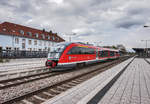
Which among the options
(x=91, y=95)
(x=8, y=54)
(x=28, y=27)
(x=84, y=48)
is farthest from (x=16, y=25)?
(x=91, y=95)

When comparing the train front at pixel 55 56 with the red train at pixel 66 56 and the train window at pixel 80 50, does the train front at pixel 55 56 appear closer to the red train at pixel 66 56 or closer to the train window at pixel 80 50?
the red train at pixel 66 56

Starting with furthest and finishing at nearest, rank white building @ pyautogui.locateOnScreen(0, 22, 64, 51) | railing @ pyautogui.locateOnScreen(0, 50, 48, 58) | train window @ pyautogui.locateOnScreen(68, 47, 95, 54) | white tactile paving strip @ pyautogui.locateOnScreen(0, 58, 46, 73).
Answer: white building @ pyautogui.locateOnScreen(0, 22, 64, 51), railing @ pyautogui.locateOnScreen(0, 50, 48, 58), train window @ pyautogui.locateOnScreen(68, 47, 95, 54), white tactile paving strip @ pyautogui.locateOnScreen(0, 58, 46, 73)

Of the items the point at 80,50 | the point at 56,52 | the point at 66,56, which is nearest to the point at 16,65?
the point at 56,52

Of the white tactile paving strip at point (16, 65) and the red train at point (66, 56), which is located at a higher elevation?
the red train at point (66, 56)

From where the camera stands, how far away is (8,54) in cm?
1694

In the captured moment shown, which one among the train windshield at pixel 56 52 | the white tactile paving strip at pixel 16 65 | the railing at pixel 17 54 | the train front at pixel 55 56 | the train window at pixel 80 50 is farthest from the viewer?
the railing at pixel 17 54

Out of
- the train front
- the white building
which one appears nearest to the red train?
the train front

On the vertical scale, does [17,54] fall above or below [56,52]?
below

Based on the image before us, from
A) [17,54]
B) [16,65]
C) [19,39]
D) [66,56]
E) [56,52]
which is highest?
[19,39]

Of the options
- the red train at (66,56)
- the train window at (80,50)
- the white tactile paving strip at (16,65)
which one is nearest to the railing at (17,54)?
the white tactile paving strip at (16,65)

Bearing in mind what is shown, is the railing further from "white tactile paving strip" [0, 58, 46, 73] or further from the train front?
the train front

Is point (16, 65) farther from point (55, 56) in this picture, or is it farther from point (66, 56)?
point (66, 56)

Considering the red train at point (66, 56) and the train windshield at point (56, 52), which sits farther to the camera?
the train windshield at point (56, 52)

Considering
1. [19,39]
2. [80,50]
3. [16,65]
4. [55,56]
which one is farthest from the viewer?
[19,39]
